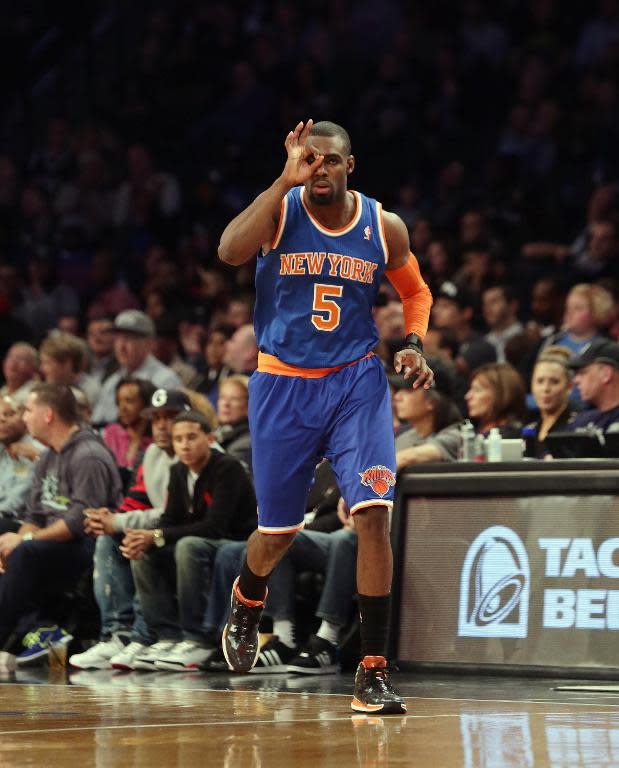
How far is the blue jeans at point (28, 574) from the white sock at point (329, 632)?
179 cm

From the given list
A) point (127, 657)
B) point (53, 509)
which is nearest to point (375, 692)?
point (127, 657)

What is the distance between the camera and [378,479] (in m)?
6.08

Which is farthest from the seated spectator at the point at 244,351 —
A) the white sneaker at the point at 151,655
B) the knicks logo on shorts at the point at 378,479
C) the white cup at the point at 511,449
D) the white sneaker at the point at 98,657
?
the knicks logo on shorts at the point at 378,479

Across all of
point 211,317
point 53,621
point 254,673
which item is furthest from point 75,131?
point 254,673

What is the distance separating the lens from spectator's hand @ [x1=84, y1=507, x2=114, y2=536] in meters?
9.02

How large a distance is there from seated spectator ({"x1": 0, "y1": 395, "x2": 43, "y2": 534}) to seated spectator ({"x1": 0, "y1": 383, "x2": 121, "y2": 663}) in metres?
0.36

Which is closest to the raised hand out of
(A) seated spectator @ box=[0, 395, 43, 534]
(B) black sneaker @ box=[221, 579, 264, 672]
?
(B) black sneaker @ box=[221, 579, 264, 672]

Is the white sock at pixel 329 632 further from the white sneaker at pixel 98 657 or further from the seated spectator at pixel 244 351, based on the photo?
the seated spectator at pixel 244 351

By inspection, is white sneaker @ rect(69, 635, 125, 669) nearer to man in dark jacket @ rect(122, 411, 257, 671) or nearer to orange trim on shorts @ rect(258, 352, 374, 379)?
man in dark jacket @ rect(122, 411, 257, 671)

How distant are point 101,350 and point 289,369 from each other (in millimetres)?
7084

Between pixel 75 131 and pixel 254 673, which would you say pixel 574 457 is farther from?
pixel 75 131

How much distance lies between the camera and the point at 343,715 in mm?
6094

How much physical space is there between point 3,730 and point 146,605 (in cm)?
322

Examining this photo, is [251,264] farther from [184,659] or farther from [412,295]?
[412,295]
